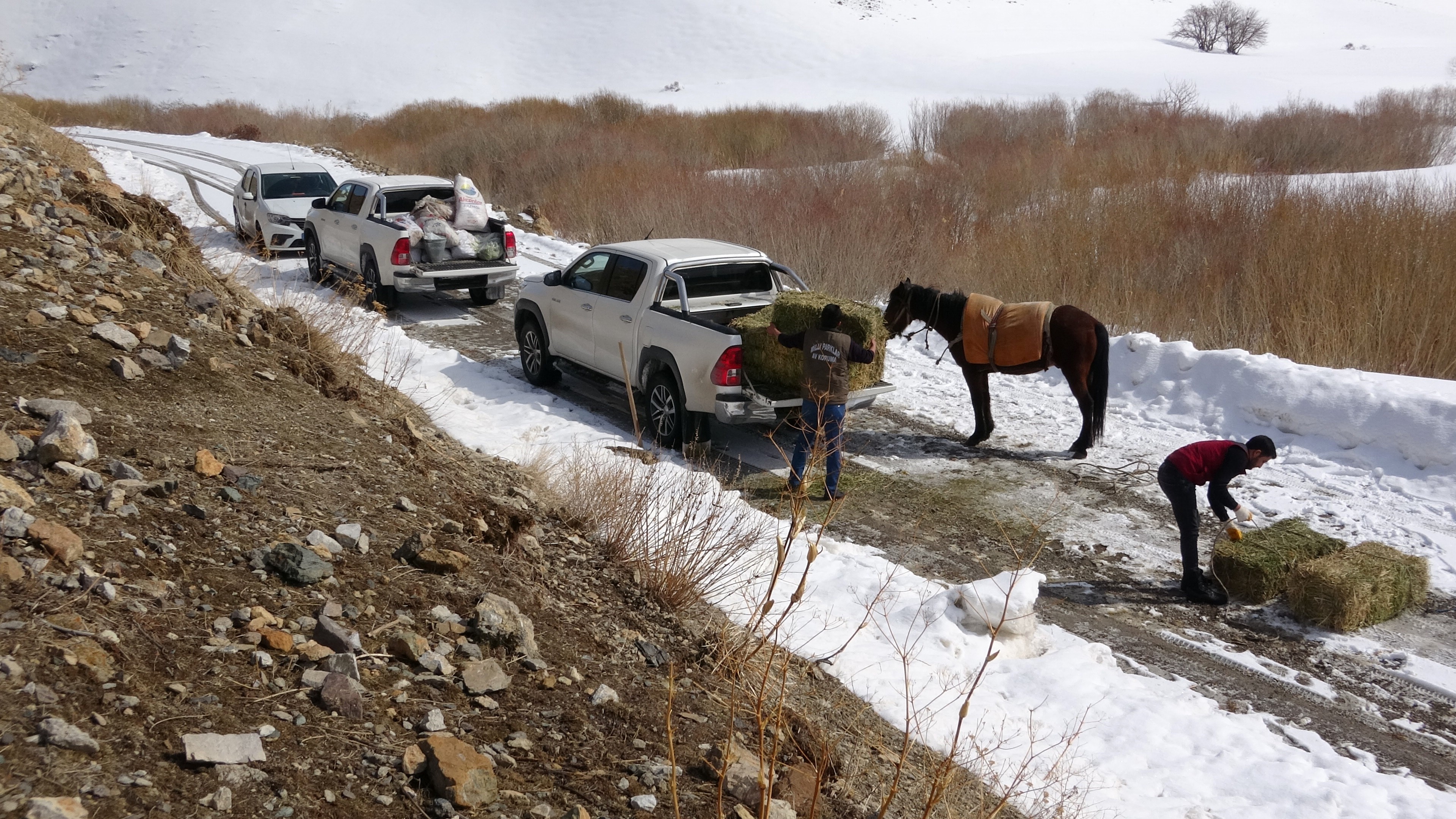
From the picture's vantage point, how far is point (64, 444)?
5.13m

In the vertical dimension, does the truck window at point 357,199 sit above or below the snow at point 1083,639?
above

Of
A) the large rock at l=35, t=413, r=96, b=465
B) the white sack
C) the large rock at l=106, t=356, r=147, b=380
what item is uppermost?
the white sack

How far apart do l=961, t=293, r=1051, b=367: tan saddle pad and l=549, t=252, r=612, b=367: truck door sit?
367 centimetres

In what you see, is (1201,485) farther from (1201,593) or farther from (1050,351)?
(1050,351)

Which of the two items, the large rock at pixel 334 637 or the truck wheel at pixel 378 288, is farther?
the truck wheel at pixel 378 288

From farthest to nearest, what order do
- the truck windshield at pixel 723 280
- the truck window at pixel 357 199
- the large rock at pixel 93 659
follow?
the truck window at pixel 357 199 → the truck windshield at pixel 723 280 → the large rock at pixel 93 659

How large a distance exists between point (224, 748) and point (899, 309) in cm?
805

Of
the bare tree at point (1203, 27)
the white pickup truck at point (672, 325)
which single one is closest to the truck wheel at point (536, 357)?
the white pickup truck at point (672, 325)

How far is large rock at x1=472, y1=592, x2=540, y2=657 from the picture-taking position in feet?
16.1

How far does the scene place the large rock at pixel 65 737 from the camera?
3.37 m

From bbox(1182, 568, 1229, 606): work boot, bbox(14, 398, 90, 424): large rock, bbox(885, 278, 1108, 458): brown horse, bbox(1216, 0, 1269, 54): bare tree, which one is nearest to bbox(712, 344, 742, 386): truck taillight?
bbox(885, 278, 1108, 458): brown horse

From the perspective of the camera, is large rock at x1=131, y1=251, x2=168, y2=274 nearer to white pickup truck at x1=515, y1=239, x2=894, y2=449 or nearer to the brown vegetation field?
white pickup truck at x1=515, y1=239, x2=894, y2=449

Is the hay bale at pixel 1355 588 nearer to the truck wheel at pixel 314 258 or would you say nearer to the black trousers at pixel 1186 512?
the black trousers at pixel 1186 512

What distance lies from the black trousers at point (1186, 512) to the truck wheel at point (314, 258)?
44.8 feet
